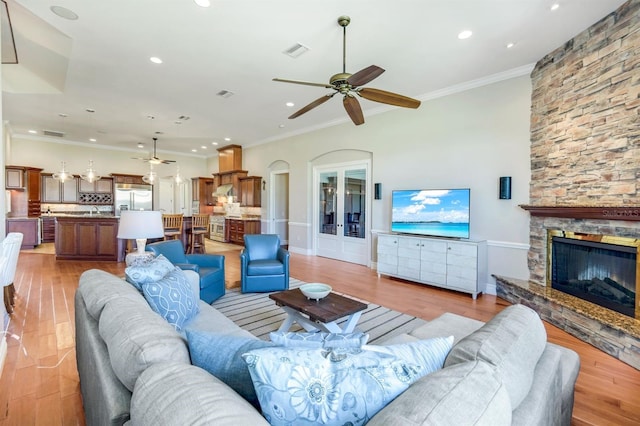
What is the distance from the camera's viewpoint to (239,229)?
936 cm

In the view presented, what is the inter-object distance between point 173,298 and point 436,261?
3.81 meters

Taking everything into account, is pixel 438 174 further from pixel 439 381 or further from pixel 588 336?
pixel 439 381

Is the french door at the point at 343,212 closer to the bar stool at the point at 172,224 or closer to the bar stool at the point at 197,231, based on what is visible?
the bar stool at the point at 197,231

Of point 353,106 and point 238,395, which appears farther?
point 353,106

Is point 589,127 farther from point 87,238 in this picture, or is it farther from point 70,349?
point 87,238

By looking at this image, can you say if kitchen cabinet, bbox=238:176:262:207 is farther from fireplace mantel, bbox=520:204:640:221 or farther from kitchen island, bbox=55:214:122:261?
fireplace mantel, bbox=520:204:640:221

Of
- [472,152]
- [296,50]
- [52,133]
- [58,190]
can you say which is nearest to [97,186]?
[58,190]

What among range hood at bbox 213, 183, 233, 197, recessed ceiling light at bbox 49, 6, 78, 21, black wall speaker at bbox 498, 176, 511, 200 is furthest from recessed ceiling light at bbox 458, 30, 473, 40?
range hood at bbox 213, 183, 233, 197

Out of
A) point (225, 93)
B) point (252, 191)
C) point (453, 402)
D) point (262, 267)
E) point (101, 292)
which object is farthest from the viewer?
point (252, 191)

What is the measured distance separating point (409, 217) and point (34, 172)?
33.5ft

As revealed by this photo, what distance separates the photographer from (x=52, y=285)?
181 inches

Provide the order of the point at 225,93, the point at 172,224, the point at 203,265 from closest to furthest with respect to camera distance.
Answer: the point at 203,265 < the point at 225,93 < the point at 172,224

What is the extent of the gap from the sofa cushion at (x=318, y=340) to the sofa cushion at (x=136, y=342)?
38 centimetres

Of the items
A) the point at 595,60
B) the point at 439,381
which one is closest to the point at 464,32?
the point at 595,60
